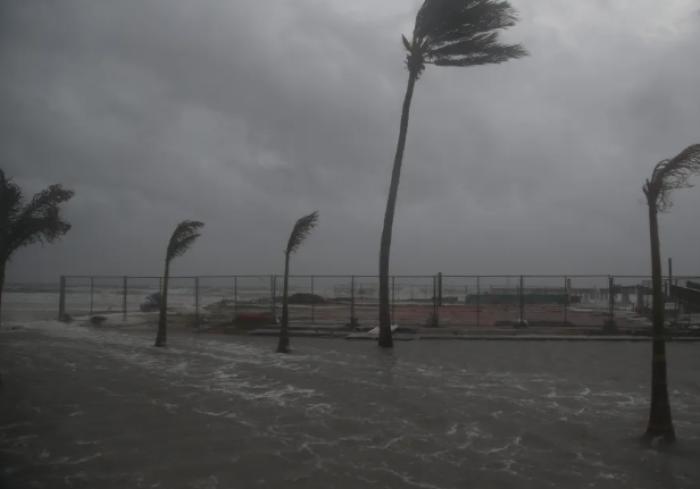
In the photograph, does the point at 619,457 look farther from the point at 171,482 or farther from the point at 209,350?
the point at 209,350

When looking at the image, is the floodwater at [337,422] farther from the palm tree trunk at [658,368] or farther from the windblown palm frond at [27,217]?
the windblown palm frond at [27,217]

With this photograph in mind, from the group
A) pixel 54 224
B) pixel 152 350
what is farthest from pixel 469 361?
pixel 54 224

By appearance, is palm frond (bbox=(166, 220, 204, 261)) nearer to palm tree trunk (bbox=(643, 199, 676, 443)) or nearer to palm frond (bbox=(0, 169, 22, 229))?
palm frond (bbox=(0, 169, 22, 229))

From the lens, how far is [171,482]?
188 inches

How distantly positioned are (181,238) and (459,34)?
10233 mm

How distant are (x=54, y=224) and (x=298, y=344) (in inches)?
310

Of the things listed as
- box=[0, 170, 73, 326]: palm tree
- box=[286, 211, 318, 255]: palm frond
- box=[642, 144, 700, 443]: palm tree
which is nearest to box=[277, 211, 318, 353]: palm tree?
box=[286, 211, 318, 255]: palm frond

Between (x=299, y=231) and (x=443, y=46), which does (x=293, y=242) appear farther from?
(x=443, y=46)

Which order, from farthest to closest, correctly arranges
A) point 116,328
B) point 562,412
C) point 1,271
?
point 116,328 < point 1,271 < point 562,412

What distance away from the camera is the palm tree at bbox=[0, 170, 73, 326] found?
9.00m

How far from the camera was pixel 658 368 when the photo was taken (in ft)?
20.6

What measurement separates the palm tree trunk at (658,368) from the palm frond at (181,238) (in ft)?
38.5

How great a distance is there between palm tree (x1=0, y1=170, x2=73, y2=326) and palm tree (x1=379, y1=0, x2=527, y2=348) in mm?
8720

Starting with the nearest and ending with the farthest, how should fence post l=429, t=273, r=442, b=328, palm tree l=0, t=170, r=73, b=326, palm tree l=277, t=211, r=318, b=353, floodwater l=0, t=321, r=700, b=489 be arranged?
floodwater l=0, t=321, r=700, b=489 < palm tree l=0, t=170, r=73, b=326 < palm tree l=277, t=211, r=318, b=353 < fence post l=429, t=273, r=442, b=328
